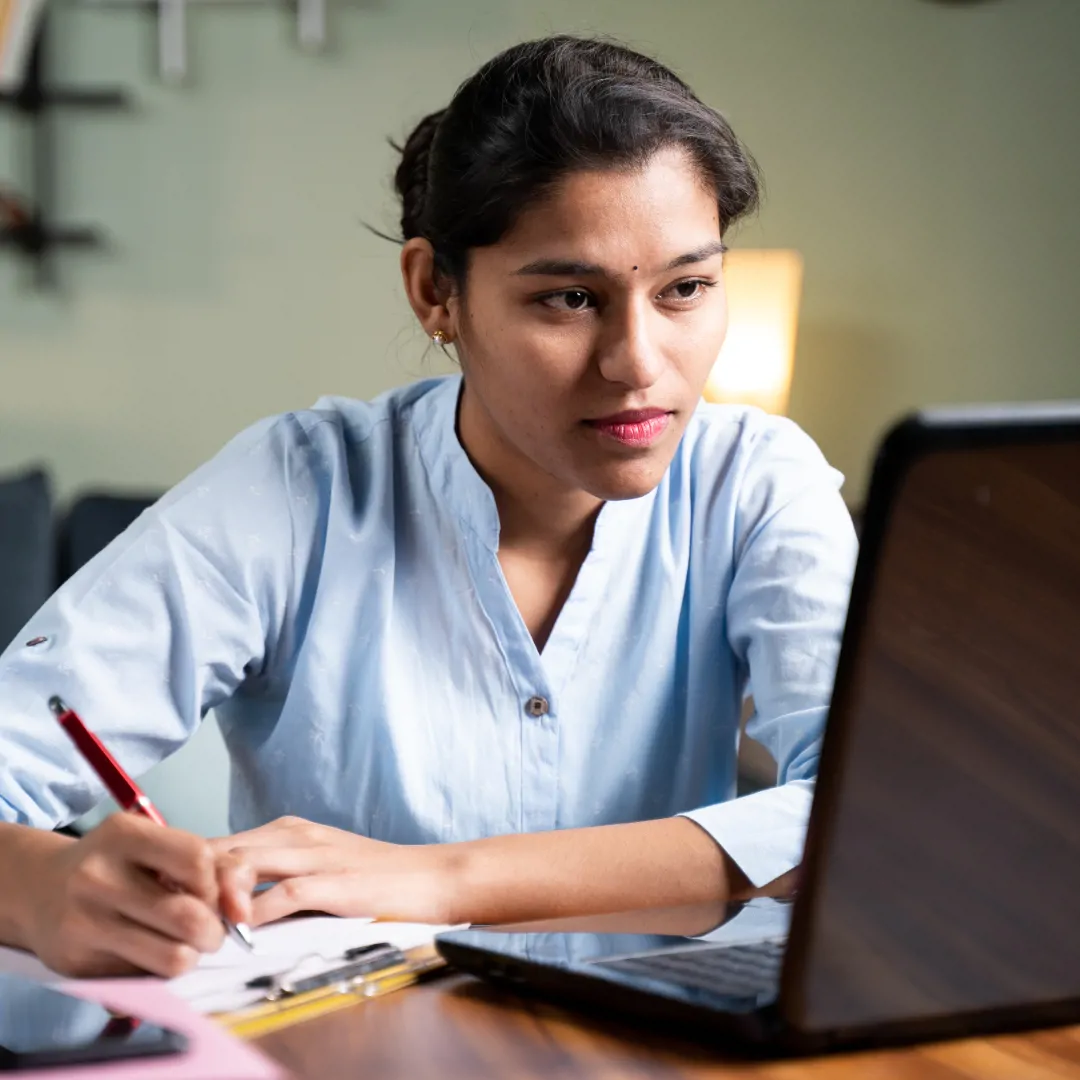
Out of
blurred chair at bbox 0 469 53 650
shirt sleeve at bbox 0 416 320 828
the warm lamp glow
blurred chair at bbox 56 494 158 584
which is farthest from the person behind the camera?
the warm lamp glow

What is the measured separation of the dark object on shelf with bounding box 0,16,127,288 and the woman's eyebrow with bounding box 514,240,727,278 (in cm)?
196

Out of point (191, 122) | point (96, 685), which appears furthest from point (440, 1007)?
point (191, 122)

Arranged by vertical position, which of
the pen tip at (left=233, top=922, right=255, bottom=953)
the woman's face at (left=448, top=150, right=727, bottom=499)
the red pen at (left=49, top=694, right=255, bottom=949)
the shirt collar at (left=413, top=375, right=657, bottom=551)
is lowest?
the pen tip at (left=233, top=922, right=255, bottom=953)

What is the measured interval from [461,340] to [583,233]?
0.19 m

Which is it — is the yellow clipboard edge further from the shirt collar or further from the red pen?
the shirt collar

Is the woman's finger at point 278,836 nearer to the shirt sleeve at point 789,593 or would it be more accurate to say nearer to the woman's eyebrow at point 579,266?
the shirt sleeve at point 789,593

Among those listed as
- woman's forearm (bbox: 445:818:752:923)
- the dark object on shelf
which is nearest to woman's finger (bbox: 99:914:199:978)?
woman's forearm (bbox: 445:818:752:923)

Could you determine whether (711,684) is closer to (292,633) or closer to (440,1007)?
(292,633)

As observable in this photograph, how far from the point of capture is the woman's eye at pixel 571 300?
1135mm

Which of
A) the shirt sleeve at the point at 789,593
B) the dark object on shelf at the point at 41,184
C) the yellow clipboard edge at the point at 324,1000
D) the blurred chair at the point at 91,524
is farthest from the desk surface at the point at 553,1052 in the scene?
the dark object on shelf at the point at 41,184

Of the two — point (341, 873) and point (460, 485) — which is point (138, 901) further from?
point (460, 485)

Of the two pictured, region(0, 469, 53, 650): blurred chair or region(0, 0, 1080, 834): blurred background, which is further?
region(0, 0, 1080, 834): blurred background

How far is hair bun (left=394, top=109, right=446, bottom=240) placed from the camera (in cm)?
133

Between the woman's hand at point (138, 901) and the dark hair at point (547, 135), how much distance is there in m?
0.62
